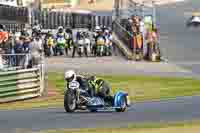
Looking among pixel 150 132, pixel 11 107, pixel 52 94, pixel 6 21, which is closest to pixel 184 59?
pixel 6 21

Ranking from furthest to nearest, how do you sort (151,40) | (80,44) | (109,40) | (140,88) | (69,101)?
(109,40) < (80,44) < (151,40) < (140,88) < (69,101)

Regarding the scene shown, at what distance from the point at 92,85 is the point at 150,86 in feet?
33.6

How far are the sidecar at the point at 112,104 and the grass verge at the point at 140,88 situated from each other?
270cm

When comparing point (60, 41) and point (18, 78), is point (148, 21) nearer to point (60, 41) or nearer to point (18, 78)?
point (60, 41)

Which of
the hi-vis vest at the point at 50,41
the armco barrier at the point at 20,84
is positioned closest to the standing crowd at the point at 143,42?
the hi-vis vest at the point at 50,41

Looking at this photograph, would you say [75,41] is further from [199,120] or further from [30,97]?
[199,120]

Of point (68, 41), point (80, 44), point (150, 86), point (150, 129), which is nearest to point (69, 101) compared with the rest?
point (150, 129)

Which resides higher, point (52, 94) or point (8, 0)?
point (8, 0)

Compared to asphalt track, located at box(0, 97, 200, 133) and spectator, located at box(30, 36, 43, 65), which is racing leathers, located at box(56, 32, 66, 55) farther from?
asphalt track, located at box(0, 97, 200, 133)

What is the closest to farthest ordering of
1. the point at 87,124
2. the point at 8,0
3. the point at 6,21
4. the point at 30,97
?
the point at 87,124 < the point at 30,97 < the point at 6,21 < the point at 8,0

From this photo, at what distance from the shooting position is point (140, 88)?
26.9m

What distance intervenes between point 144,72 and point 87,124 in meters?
18.3

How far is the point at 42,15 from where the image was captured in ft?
155

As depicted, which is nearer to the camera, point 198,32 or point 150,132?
point 150,132
